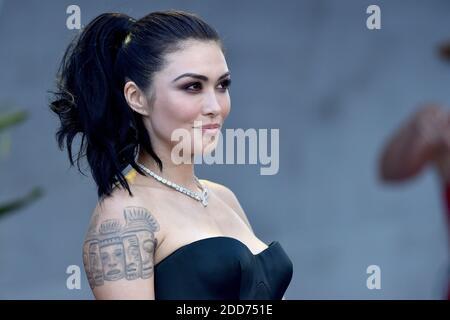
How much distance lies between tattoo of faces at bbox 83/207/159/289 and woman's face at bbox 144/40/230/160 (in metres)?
0.27

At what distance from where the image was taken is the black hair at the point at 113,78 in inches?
111

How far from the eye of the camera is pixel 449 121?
5566 millimetres

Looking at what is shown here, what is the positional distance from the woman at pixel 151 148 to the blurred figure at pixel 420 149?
2738 mm

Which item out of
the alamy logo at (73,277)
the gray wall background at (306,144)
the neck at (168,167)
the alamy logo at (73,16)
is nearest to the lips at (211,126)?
the neck at (168,167)

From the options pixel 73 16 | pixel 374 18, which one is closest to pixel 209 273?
pixel 73 16

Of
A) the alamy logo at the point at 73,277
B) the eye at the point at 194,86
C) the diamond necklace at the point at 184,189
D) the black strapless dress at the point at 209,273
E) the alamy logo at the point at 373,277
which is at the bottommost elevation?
the alamy logo at the point at 373,277

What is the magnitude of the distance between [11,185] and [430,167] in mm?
2137

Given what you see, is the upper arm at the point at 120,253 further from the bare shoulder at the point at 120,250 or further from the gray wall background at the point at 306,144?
the gray wall background at the point at 306,144

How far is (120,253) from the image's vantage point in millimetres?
2686

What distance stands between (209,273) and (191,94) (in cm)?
46

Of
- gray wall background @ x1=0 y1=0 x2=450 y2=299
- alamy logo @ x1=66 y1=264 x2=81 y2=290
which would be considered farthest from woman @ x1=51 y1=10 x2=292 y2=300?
gray wall background @ x1=0 y1=0 x2=450 y2=299

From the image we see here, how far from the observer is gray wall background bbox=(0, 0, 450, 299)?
548cm

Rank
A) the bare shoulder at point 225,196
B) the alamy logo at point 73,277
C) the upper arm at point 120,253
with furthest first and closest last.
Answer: the alamy logo at point 73,277
the bare shoulder at point 225,196
the upper arm at point 120,253

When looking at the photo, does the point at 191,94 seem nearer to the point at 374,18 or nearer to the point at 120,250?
the point at 120,250
